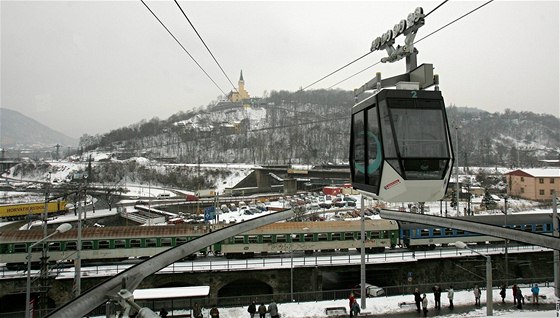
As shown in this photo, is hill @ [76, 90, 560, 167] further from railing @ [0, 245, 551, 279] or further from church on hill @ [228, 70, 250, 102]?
railing @ [0, 245, 551, 279]

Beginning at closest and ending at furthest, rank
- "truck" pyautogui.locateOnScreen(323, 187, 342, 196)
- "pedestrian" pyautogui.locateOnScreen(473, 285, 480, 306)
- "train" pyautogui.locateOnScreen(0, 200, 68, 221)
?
"pedestrian" pyautogui.locateOnScreen(473, 285, 480, 306)
"train" pyautogui.locateOnScreen(0, 200, 68, 221)
"truck" pyautogui.locateOnScreen(323, 187, 342, 196)

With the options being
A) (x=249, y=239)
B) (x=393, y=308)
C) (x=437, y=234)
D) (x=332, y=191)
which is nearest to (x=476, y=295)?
(x=393, y=308)

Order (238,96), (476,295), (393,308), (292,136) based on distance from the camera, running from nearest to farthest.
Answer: (393,308)
(476,295)
(238,96)
(292,136)

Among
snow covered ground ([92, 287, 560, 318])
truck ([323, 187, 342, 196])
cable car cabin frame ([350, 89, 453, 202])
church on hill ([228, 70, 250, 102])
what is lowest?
snow covered ground ([92, 287, 560, 318])

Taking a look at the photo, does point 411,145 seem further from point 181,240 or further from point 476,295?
point 181,240

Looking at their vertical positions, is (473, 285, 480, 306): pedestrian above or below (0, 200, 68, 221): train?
below

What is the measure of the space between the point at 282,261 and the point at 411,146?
715 inches

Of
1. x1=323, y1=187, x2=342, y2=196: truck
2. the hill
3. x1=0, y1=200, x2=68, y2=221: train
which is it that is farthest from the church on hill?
x1=0, y1=200, x2=68, y2=221: train

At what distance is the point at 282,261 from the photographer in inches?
866

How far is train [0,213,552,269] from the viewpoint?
22016 mm

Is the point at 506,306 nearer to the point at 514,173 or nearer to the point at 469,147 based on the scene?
the point at 514,173

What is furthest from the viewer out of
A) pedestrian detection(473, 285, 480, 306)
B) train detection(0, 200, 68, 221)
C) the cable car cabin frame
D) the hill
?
the hill

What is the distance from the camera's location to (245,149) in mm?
103812

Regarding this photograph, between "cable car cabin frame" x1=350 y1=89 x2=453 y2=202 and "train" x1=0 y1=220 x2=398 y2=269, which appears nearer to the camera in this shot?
"cable car cabin frame" x1=350 y1=89 x2=453 y2=202
